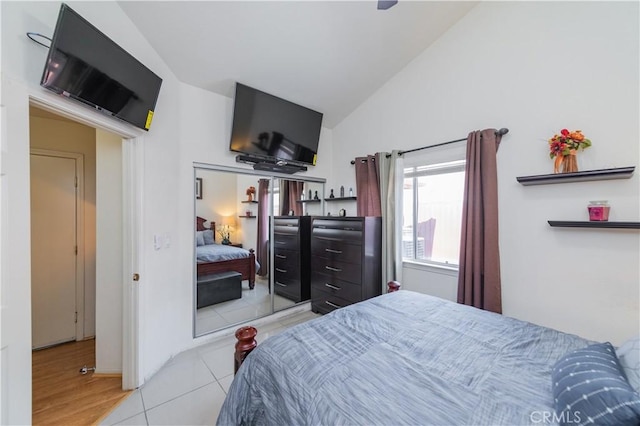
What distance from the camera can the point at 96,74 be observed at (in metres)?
1.46

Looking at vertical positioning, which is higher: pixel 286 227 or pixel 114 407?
pixel 286 227

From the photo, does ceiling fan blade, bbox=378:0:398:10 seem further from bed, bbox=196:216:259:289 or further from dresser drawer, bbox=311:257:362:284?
bed, bbox=196:216:259:289

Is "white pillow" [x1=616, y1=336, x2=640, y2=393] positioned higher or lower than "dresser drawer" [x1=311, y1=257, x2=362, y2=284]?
higher

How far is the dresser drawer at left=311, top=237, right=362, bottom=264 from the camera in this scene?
293 cm

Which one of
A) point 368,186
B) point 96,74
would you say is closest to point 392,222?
point 368,186

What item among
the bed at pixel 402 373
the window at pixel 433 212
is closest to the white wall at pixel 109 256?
the bed at pixel 402 373

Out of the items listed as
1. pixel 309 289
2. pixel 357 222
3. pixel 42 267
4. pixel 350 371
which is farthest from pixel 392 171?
pixel 42 267

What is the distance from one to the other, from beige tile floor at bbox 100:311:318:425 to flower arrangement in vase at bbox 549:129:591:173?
3178mm

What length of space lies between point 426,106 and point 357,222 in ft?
5.13

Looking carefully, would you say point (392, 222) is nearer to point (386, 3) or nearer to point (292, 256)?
point (292, 256)

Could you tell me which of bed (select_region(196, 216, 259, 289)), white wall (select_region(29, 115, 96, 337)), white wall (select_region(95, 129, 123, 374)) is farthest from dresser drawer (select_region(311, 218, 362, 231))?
white wall (select_region(29, 115, 96, 337))

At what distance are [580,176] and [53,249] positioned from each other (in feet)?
15.9

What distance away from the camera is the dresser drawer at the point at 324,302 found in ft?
10.2

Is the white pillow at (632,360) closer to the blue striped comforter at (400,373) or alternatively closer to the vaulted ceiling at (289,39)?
the blue striped comforter at (400,373)
